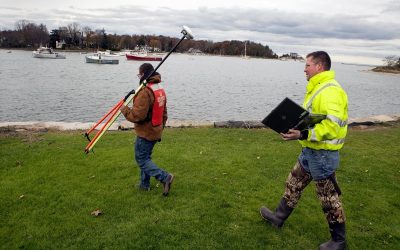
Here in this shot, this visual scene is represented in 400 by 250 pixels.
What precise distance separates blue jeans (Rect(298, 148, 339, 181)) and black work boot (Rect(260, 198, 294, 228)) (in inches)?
42.0

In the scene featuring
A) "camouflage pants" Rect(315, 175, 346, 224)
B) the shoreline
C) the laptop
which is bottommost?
the shoreline

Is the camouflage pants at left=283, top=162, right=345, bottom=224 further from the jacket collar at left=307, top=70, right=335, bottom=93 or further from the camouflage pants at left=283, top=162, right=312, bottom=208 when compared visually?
the jacket collar at left=307, top=70, right=335, bottom=93

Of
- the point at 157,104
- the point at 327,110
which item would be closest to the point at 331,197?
the point at 327,110

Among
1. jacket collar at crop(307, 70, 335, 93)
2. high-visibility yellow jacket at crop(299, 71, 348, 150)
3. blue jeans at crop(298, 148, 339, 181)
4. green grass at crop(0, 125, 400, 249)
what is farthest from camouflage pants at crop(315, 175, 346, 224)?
jacket collar at crop(307, 70, 335, 93)

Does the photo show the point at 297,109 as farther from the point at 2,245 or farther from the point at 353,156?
the point at 353,156

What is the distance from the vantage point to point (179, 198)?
7809 mm

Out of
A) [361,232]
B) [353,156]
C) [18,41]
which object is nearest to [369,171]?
[353,156]

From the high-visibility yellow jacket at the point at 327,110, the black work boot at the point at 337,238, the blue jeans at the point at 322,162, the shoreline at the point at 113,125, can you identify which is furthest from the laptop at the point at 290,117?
the shoreline at the point at 113,125

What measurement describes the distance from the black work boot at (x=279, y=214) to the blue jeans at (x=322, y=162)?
1.07m

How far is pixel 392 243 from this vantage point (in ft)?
21.0

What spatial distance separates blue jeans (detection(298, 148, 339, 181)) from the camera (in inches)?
216

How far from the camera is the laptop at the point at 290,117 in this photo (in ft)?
17.2

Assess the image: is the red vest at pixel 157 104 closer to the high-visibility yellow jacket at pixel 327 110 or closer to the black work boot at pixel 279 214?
the black work boot at pixel 279 214

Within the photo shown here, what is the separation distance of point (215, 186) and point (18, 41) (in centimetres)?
20470
